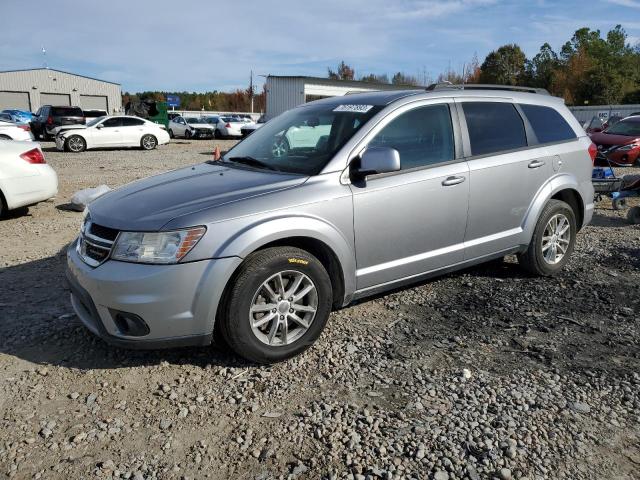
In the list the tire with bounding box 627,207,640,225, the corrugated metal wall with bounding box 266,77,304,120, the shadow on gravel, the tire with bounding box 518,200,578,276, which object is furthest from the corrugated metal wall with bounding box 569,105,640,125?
the shadow on gravel

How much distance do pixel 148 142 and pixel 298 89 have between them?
18.0 meters

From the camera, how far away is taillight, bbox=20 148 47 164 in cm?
738

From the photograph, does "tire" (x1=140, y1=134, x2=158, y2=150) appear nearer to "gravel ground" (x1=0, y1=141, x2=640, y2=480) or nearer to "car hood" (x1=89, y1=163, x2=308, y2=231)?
"gravel ground" (x1=0, y1=141, x2=640, y2=480)

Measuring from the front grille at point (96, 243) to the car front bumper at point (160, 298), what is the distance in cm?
9

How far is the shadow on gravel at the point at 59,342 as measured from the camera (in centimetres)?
349

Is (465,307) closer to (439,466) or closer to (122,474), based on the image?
(439,466)

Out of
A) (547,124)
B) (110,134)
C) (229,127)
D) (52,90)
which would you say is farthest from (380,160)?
(52,90)

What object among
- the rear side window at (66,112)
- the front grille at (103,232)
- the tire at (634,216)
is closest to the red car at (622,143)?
the tire at (634,216)

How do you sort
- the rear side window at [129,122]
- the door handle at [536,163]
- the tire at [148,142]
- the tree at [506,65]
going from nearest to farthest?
the door handle at [536,163] → the rear side window at [129,122] → the tire at [148,142] → the tree at [506,65]

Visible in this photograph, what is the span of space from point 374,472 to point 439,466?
32 cm

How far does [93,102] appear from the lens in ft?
186

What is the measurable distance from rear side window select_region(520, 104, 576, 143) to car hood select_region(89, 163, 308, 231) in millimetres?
2667

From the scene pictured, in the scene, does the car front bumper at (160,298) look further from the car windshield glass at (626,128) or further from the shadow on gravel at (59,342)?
the car windshield glass at (626,128)

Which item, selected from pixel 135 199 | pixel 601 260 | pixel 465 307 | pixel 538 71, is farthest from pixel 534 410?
pixel 538 71
